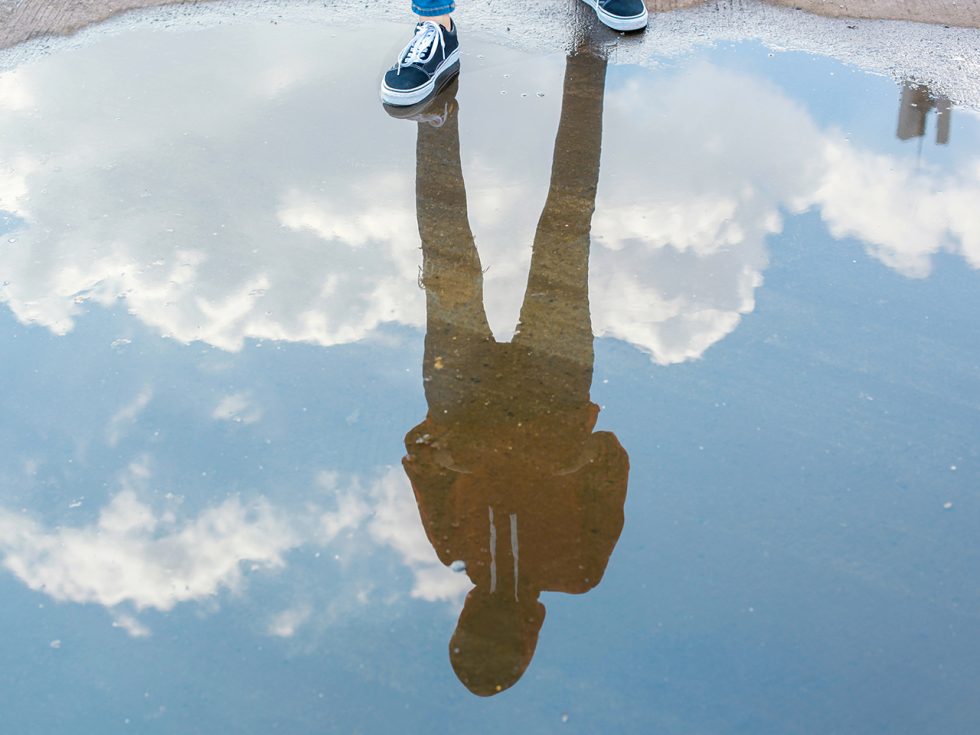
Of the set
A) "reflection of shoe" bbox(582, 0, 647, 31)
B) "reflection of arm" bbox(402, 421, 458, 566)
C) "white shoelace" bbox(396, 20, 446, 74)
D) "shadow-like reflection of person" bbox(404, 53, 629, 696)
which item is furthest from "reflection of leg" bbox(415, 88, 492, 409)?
Answer: "reflection of shoe" bbox(582, 0, 647, 31)

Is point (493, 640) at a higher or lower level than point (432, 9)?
lower

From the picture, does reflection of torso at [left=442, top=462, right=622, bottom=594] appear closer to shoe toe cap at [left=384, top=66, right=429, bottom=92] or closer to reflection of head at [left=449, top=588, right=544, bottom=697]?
reflection of head at [left=449, top=588, right=544, bottom=697]

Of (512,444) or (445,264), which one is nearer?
(512,444)

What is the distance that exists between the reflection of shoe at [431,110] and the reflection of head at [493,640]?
2.16 meters

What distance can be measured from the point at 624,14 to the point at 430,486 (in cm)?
272

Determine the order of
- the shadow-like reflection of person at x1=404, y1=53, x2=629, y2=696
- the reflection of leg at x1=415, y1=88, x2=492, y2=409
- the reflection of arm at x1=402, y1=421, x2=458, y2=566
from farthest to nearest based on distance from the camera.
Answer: the reflection of leg at x1=415, y1=88, x2=492, y2=409, the reflection of arm at x1=402, y1=421, x2=458, y2=566, the shadow-like reflection of person at x1=404, y1=53, x2=629, y2=696

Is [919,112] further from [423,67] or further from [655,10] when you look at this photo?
[423,67]

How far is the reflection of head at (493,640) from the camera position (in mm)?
1998

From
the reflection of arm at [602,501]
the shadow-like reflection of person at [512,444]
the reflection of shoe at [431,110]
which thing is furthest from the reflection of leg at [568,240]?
the reflection of shoe at [431,110]

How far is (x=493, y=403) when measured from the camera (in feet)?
8.50

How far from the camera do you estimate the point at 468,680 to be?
6.53 ft

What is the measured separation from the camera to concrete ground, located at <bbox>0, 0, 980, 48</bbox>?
4336 millimetres

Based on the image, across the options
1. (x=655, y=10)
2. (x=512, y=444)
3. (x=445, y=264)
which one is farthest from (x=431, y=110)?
(x=512, y=444)

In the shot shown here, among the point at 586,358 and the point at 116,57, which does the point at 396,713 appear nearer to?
the point at 586,358
